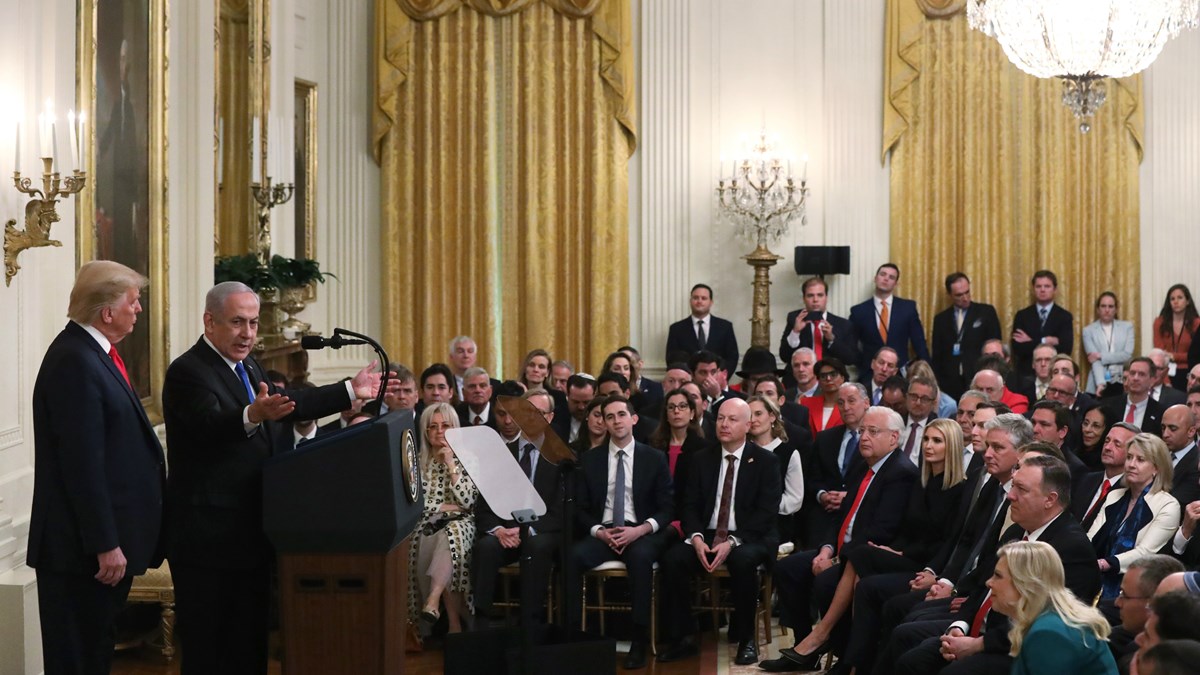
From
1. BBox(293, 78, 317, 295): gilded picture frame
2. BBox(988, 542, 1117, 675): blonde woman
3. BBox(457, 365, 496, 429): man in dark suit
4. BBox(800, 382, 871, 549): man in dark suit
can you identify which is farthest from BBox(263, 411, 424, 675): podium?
BBox(293, 78, 317, 295): gilded picture frame

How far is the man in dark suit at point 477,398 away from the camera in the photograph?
353 inches

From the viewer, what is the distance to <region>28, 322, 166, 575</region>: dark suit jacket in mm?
4219

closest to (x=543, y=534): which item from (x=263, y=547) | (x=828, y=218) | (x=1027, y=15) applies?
(x=263, y=547)

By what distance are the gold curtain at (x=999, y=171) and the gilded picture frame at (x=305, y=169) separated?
15.6 feet

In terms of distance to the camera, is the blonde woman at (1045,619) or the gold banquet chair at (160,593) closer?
the blonde woman at (1045,619)

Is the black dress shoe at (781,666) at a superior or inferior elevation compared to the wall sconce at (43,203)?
inferior

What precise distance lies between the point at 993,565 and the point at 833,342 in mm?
5980

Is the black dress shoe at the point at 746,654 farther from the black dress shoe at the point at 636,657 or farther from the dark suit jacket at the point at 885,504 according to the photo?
the dark suit jacket at the point at 885,504

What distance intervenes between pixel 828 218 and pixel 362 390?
856 centimetres

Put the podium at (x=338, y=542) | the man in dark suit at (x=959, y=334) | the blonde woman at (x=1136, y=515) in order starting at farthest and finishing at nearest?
the man in dark suit at (x=959, y=334) → the blonde woman at (x=1136, y=515) → the podium at (x=338, y=542)

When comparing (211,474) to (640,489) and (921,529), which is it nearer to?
(640,489)

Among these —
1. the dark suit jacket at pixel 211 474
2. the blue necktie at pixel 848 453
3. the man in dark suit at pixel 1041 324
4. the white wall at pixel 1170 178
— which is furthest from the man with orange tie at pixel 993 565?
the white wall at pixel 1170 178

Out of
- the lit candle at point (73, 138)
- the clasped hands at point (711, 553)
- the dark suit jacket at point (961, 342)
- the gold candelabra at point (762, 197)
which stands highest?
the gold candelabra at point (762, 197)

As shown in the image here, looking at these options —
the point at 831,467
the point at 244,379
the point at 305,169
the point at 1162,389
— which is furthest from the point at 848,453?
the point at 305,169
